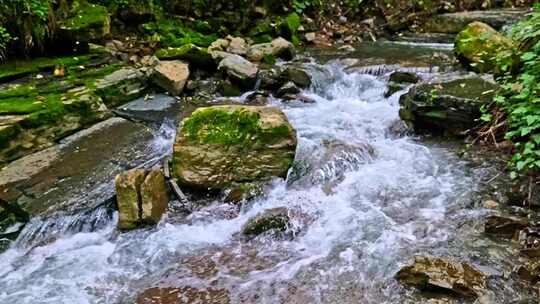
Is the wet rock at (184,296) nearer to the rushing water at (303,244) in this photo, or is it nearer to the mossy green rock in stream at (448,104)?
the rushing water at (303,244)

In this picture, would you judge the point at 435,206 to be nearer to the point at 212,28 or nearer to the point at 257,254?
the point at 257,254

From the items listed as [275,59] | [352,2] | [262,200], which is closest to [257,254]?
[262,200]

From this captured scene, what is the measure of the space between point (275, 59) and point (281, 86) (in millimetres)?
1752

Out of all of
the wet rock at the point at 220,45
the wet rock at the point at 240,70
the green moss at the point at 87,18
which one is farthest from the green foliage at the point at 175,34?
the wet rock at the point at 240,70

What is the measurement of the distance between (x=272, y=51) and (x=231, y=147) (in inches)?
197

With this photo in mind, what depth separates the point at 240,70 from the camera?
26.1ft

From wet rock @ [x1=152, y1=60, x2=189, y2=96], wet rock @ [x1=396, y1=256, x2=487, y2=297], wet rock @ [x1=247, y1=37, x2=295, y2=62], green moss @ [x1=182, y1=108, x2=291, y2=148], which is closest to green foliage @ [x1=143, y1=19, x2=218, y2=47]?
wet rock @ [x1=247, y1=37, x2=295, y2=62]

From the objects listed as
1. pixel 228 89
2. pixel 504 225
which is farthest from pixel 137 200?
pixel 228 89

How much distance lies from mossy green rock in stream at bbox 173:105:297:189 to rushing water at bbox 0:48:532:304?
0.27m

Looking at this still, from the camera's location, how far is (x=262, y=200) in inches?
190

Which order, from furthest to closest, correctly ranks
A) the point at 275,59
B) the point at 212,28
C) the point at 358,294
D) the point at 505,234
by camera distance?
the point at 212,28 < the point at 275,59 < the point at 505,234 < the point at 358,294

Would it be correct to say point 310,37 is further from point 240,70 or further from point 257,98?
point 257,98

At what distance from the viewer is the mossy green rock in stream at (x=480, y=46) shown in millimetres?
7055

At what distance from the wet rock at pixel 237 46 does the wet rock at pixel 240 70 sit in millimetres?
1387
